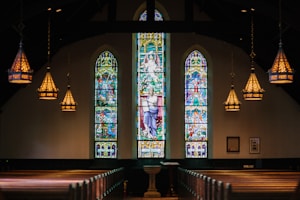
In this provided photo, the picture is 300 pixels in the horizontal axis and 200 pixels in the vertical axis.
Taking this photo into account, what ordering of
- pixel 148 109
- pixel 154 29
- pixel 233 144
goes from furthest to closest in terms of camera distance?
pixel 148 109 < pixel 233 144 < pixel 154 29

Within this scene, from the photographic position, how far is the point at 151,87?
22078 mm

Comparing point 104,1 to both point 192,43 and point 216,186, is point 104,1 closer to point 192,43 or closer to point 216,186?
point 192,43

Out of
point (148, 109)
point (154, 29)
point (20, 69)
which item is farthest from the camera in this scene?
point (148, 109)

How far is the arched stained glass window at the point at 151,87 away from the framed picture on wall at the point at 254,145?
287cm

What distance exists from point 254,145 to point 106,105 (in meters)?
5.01

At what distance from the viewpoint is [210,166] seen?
70.4 feet

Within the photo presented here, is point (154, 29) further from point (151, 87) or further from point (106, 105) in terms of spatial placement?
point (106, 105)

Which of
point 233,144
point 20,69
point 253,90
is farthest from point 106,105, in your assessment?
point 20,69

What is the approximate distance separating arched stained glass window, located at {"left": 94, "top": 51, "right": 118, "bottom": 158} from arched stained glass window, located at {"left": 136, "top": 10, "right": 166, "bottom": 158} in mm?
831

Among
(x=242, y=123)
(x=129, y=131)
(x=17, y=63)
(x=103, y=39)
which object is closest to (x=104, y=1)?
(x=103, y=39)

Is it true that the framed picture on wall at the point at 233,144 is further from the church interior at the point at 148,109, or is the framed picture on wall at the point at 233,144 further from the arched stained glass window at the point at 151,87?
the arched stained glass window at the point at 151,87

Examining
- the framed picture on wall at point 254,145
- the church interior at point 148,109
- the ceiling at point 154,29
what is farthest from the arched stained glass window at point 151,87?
the framed picture on wall at point 254,145

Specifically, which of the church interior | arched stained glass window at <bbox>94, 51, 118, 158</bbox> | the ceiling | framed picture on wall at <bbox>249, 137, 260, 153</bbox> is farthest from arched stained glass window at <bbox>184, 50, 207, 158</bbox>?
arched stained glass window at <bbox>94, 51, 118, 158</bbox>

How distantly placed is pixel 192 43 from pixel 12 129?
645cm
